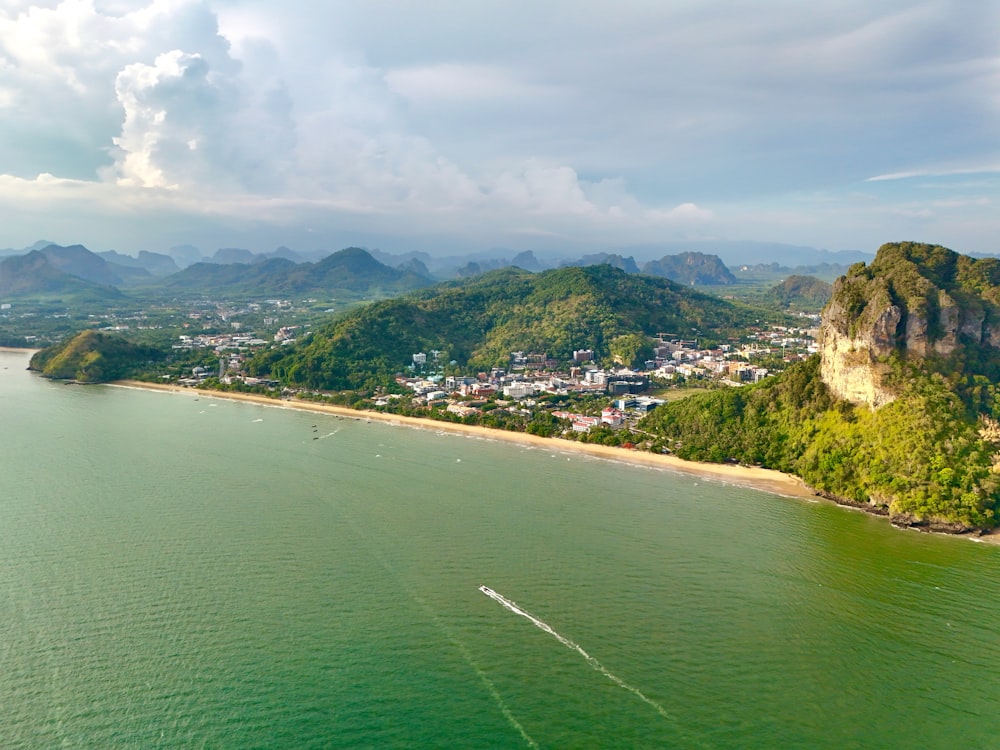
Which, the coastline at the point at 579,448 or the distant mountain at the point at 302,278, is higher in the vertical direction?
the distant mountain at the point at 302,278

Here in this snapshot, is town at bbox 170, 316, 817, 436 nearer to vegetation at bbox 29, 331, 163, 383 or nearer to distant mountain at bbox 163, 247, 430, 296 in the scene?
vegetation at bbox 29, 331, 163, 383

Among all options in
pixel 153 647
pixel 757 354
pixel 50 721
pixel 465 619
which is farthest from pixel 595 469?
pixel 757 354

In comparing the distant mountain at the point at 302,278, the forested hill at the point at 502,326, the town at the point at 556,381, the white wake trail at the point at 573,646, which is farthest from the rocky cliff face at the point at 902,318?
the distant mountain at the point at 302,278

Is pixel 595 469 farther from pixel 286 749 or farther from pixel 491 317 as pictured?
pixel 491 317

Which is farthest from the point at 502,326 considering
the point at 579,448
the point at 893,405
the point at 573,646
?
the point at 573,646

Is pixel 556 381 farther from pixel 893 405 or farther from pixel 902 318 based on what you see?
pixel 893 405

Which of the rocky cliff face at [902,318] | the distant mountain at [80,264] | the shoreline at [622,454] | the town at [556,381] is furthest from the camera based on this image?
the distant mountain at [80,264]

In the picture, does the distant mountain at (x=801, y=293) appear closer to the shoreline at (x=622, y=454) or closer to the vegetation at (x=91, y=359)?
the shoreline at (x=622, y=454)
